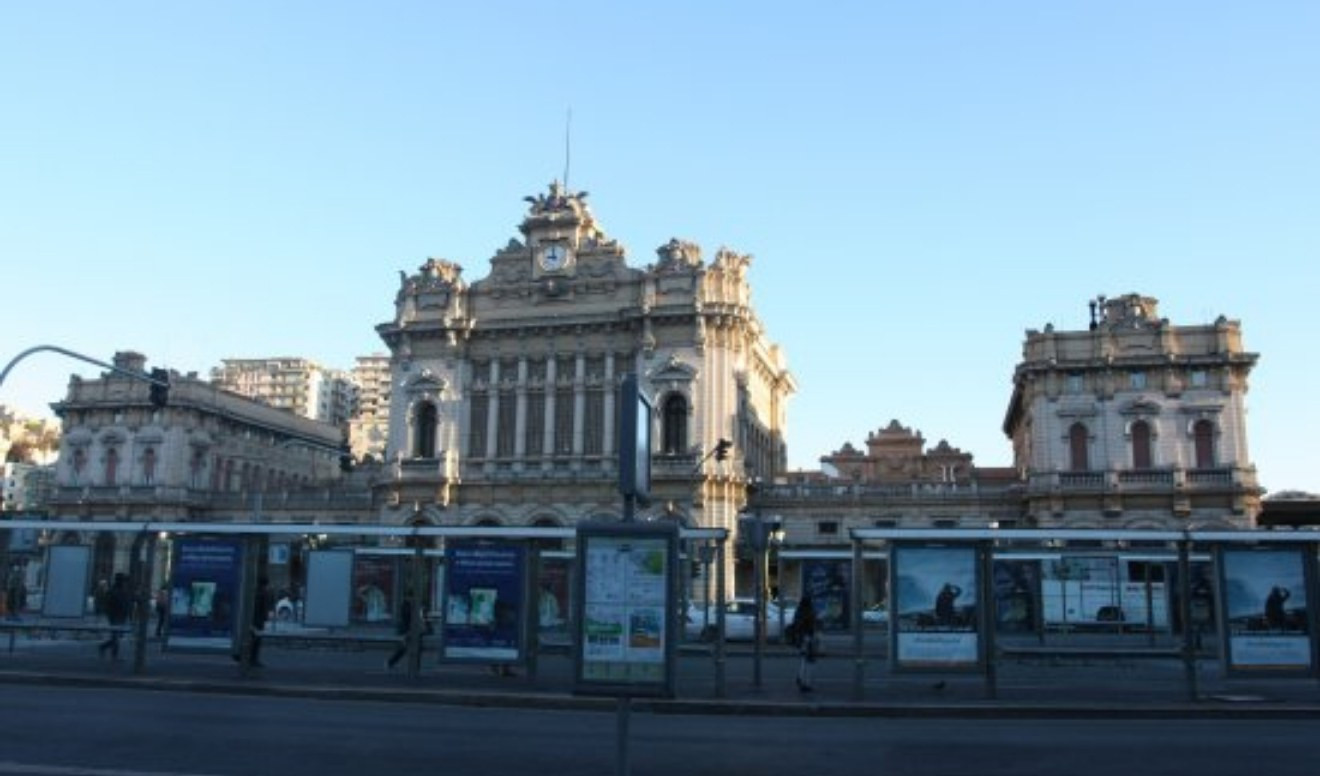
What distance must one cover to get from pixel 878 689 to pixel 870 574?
98.7 feet

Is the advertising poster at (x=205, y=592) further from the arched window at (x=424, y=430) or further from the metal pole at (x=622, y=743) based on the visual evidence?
the arched window at (x=424, y=430)

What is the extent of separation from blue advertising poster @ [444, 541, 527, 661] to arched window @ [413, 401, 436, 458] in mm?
38463

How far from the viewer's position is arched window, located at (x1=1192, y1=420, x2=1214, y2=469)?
51688 millimetres

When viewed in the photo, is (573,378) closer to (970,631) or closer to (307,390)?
(970,631)

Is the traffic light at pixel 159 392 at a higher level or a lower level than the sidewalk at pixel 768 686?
higher

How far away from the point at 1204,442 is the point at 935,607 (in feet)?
127

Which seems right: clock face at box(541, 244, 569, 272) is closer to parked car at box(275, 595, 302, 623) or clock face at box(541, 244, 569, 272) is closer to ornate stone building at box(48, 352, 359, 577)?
ornate stone building at box(48, 352, 359, 577)

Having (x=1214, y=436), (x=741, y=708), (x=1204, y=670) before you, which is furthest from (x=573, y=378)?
(x=741, y=708)

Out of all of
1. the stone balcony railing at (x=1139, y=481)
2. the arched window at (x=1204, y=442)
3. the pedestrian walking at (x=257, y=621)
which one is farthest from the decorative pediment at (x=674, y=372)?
the pedestrian walking at (x=257, y=621)

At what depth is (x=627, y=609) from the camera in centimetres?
859

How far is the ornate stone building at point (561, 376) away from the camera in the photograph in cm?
5466

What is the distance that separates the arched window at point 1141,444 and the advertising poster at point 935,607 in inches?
1467

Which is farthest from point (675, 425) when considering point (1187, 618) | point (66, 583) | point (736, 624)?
point (1187, 618)

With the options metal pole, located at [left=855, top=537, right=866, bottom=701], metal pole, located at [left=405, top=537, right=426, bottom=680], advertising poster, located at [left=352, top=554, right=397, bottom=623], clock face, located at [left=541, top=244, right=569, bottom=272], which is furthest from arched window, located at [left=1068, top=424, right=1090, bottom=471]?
metal pole, located at [left=405, top=537, right=426, bottom=680]
